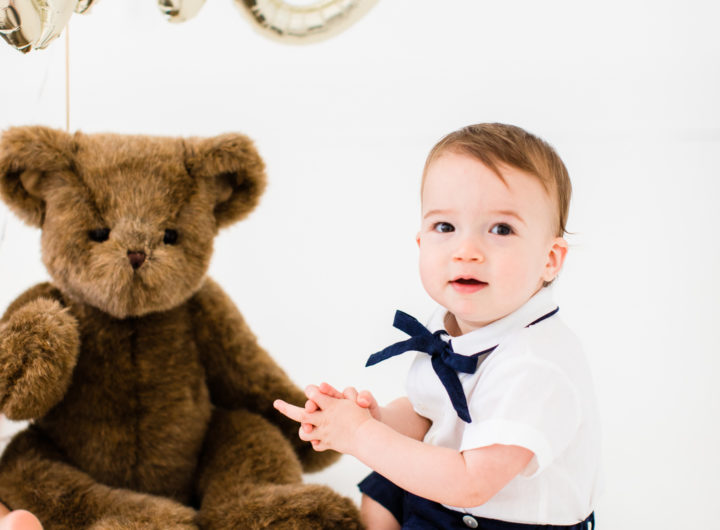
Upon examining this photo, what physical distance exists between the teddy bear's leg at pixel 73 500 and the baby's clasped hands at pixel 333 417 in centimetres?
24

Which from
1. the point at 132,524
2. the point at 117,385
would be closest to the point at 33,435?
the point at 117,385

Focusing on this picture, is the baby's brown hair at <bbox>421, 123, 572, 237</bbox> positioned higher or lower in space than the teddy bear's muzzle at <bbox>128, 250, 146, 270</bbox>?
higher

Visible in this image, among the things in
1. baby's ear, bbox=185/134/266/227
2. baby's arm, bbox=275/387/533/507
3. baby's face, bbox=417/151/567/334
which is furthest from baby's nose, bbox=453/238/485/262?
baby's ear, bbox=185/134/266/227

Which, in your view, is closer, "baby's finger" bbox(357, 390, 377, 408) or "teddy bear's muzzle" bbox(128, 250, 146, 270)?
"baby's finger" bbox(357, 390, 377, 408)

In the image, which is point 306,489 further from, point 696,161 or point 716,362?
point 696,161

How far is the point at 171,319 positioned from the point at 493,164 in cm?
61

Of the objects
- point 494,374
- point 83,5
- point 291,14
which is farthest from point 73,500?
point 291,14

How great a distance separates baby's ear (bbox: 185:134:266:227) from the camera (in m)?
1.19

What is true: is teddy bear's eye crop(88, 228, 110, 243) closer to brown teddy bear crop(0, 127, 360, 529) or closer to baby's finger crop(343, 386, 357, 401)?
brown teddy bear crop(0, 127, 360, 529)

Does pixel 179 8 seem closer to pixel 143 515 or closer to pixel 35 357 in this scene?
pixel 35 357

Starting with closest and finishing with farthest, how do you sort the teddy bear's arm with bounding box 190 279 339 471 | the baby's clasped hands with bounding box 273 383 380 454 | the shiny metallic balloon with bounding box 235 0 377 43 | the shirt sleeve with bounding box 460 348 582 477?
the shirt sleeve with bounding box 460 348 582 477
the baby's clasped hands with bounding box 273 383 380 454
the teddy bear's arm with bounding box 190 279 339 471
the shiny metallic balloon with bounding box 235 0 377 43

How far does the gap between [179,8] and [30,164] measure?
401mm

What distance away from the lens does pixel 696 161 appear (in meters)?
1.96

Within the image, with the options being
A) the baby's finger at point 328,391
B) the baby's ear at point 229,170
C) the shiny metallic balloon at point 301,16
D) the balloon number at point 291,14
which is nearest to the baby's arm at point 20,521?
the baby's finger at point 328,391
